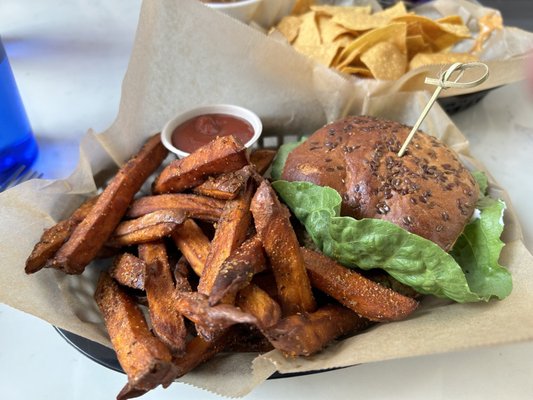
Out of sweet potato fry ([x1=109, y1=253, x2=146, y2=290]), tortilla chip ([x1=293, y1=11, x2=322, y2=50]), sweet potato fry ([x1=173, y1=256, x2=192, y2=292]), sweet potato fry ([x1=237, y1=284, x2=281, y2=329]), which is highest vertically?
tortilla chip ([x1=293, y1=11, x2=322, y2=50])

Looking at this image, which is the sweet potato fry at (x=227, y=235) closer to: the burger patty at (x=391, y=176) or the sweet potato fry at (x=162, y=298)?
the sweet potato fry at (x=162, y=298)

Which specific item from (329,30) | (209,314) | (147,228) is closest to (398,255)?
(209,314)

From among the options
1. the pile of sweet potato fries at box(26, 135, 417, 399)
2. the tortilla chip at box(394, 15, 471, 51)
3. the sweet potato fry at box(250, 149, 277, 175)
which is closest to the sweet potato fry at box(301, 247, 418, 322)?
the pile of sweet potato fries at box(26, 135, 417, 399)

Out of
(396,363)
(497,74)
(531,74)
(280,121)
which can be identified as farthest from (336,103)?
(396,363)

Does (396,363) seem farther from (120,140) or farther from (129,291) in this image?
(120,140)

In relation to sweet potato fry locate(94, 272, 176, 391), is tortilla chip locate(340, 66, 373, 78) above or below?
above

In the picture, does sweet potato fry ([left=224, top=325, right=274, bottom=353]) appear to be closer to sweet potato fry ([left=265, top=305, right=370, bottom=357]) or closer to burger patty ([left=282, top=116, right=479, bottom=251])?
sweet potato fry ([left=265, top=305, right=370, bottom=357])

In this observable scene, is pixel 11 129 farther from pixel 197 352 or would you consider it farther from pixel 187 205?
pixel 197 352
